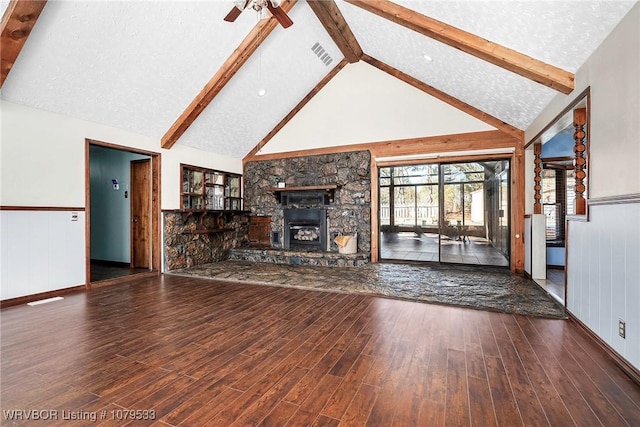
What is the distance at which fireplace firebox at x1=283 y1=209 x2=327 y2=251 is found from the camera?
22.2ft

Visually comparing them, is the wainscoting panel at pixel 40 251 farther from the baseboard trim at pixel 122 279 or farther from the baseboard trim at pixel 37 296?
the baseboard trim at pixel 122 279

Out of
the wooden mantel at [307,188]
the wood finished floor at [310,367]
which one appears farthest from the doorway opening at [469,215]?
the wood finished floor at [310,367]

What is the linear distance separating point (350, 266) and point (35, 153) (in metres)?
5.14

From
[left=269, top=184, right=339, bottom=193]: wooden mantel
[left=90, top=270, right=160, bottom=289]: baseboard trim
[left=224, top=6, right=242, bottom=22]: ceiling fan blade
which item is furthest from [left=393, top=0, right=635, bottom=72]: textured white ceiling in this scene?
[left=90, top=270, right=160, bottom=289]: baseboard trim

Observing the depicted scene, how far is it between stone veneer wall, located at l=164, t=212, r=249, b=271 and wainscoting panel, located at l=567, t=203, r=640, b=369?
6.07 m

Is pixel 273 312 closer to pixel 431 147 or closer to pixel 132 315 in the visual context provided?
pixel 132 315

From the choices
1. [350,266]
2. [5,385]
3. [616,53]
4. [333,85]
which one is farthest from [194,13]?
[350,266]

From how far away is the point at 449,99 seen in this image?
5488 mm

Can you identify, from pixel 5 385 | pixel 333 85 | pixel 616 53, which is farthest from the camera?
pixel 333 85

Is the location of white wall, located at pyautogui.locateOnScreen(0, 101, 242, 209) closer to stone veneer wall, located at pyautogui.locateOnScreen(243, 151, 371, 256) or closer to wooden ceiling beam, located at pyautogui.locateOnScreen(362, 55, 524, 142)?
stone veneer wall, located at pyautogui.locateOnScreen(243, 151, 371, 256)

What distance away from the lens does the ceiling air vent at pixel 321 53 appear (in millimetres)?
5411

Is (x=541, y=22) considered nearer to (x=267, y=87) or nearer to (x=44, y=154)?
(x=267, y=87)

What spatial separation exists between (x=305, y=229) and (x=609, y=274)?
5.41 metres

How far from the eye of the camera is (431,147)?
19.0 ft
